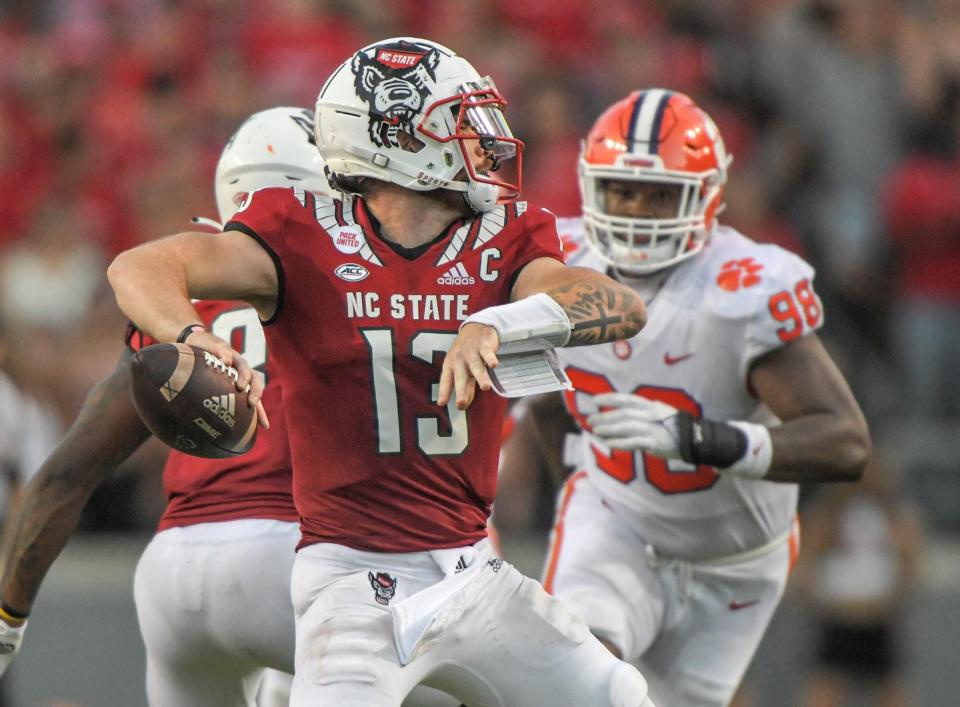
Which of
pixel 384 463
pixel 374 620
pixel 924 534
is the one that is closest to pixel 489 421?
pixel 384 463

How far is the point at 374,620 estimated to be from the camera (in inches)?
125

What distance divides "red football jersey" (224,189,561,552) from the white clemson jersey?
105cm

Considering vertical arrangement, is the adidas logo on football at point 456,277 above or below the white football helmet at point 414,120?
below

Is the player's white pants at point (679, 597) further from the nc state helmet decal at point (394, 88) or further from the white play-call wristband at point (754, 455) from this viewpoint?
the nc state helmet decal at point (394, 88)

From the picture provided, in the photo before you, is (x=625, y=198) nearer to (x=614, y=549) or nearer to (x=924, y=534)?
(x=614, y=549)

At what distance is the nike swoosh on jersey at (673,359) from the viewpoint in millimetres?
4391

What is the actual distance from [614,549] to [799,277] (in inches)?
36.1

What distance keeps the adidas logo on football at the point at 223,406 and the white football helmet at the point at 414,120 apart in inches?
26.9

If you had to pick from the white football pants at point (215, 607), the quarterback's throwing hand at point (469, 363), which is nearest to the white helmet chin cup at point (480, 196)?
the quarterback's throwing hand at point (469, 363)

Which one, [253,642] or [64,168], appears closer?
[253,642]

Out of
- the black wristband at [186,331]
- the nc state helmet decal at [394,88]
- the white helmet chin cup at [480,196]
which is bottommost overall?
the black wristband at [186,331]

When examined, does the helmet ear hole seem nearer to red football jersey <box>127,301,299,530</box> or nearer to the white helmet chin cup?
the white helmet chin cup

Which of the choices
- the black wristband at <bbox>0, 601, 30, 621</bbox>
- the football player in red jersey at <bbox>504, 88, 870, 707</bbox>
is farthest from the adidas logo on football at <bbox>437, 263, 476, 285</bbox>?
the black wristband at <bbox>0, 601, 30, 621</bbox>

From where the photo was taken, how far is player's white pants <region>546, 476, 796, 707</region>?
453 centimetres
